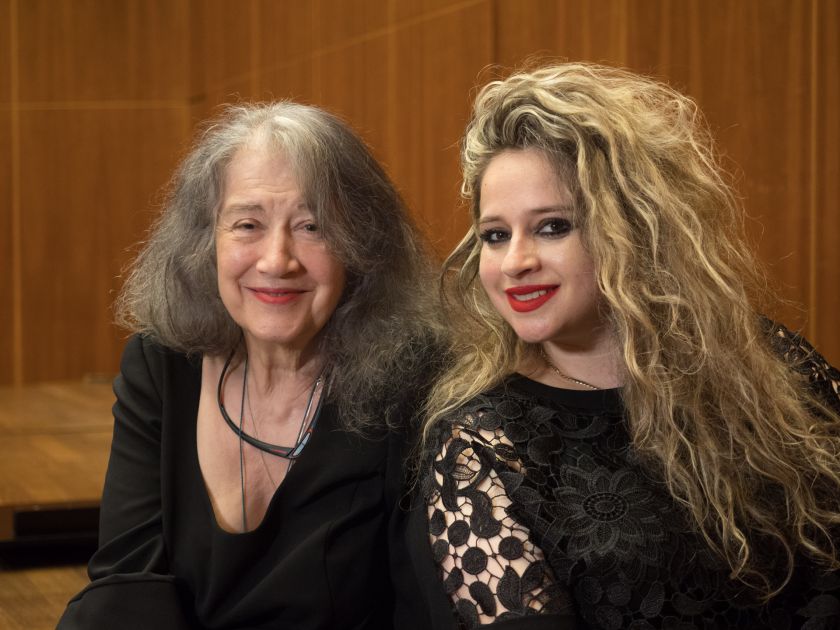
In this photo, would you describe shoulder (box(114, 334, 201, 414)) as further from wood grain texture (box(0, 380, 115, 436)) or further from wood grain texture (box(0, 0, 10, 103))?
wood grain texture (box(0, 0, 10, 103))

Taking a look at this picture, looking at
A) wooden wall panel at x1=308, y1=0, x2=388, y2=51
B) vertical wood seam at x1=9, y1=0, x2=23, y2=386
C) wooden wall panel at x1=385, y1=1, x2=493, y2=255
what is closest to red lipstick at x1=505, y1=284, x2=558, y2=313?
wooden wall panel at x1=385, y1=1, x2=493, y2=255

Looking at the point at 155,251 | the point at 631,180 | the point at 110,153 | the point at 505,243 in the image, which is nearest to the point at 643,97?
the point at 631,180

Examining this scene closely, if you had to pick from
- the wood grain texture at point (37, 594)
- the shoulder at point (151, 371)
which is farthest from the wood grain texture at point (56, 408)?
the shoulder at point (151, 371)

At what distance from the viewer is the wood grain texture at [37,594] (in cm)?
293

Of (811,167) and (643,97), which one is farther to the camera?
(811,167)

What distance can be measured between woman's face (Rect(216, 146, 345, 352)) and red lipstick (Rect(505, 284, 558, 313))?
1.32 feet

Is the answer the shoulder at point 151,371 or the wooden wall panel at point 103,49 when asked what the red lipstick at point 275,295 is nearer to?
the shoulder at point 151,371

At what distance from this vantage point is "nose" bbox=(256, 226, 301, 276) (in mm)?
2047

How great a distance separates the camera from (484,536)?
1.76 metres

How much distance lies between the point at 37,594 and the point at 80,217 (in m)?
4.87

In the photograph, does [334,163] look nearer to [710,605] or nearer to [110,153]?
[710,605]

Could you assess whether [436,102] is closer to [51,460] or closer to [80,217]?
[51,460]

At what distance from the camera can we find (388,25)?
5375 mm

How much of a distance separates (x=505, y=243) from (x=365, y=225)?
14.1 inches
